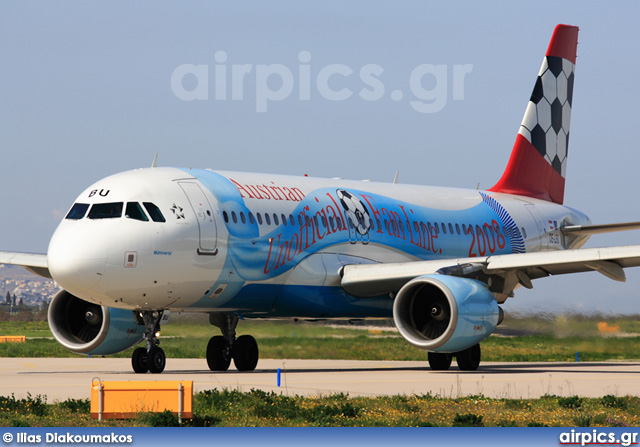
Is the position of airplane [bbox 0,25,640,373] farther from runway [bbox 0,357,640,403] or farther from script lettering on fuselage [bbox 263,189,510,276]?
runway [bbox 0,357,640,403]

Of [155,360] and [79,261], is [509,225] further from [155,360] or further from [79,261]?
[79,261]

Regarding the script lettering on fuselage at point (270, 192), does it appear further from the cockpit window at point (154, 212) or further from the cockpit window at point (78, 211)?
the cockpit window at point (78, 211)

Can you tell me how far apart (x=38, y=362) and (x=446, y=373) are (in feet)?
40.6

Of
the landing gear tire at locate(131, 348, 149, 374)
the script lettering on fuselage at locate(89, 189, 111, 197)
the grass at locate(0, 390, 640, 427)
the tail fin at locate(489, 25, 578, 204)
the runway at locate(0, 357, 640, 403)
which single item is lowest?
the runway at locate(0, 357, 640, 403)

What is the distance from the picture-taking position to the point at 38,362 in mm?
30516

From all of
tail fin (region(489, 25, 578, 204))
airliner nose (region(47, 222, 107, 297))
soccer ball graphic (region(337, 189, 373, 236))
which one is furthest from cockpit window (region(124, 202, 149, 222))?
tail fin (region(489, 25, 578, 204))

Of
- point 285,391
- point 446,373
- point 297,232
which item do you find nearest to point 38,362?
point 297,232

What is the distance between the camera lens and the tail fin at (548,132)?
34031mm

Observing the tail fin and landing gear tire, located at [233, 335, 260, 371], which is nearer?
landing gear tire, located at [233, 335, 260, 371]

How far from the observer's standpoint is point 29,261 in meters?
25.3

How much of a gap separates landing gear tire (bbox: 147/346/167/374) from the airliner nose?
1.74m

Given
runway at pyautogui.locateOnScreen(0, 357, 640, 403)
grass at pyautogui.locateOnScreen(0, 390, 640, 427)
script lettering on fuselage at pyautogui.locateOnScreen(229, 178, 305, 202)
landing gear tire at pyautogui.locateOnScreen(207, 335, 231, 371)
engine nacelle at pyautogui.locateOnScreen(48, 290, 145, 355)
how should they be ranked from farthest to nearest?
landing gear tire at pyautogui.locateOnScreen(207, 335, 231, 371), engine nacelle at pyautogui.locateOnScreen(48, 290, 145, 355), script lettering on fuselage at pyautogui.locateOnScreen(229, 178, 305, 202), runway at pyautogui.locateOnScreen(0, 357, 640, 403), grass at pyautogui.locateOnScreen(0, 390, 640, 427)

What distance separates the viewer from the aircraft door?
72.1ft

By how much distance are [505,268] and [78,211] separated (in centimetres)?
933
